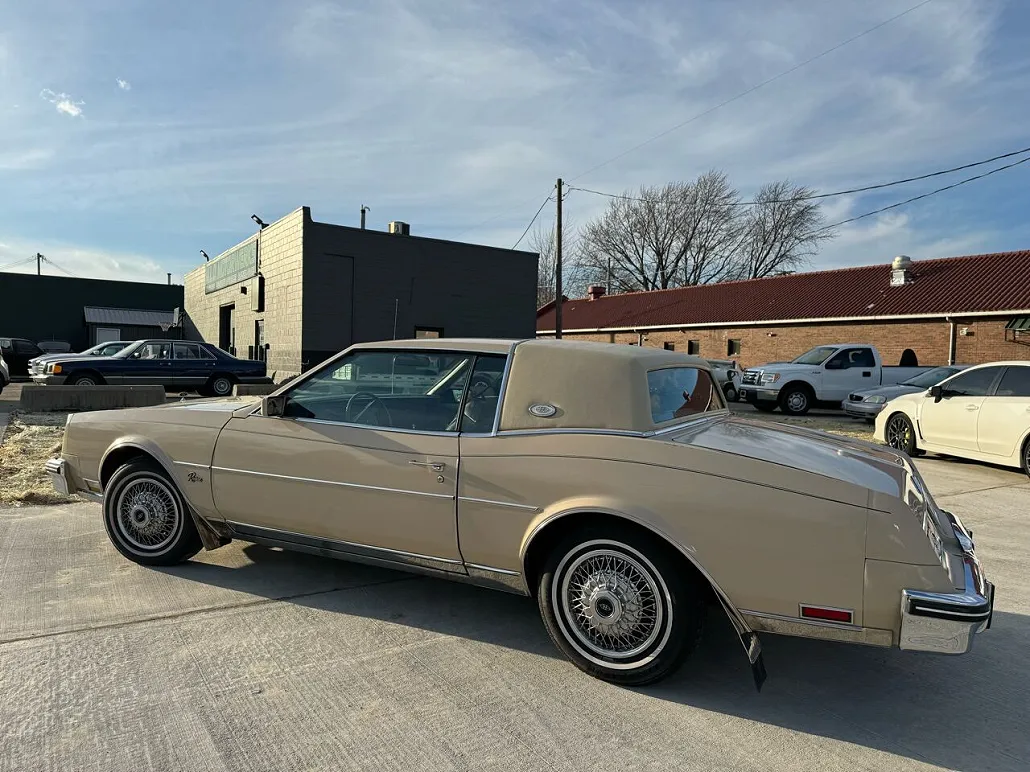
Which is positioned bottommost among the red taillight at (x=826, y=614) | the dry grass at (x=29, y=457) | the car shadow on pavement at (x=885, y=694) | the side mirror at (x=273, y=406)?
the car shadow on pavement at (x=885, y=694)

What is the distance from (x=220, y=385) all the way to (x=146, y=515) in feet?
47.6

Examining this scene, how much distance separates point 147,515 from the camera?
418 cm

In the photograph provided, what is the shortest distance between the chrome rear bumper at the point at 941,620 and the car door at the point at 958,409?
24.7 feet

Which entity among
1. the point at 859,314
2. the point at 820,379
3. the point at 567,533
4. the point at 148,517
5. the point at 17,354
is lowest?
the point at 148,517

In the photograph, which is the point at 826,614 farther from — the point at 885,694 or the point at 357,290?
the point at 357,290

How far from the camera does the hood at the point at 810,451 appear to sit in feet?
8.95

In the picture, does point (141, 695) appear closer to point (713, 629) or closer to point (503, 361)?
point (503, 361)

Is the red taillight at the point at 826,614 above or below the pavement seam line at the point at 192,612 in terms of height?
above

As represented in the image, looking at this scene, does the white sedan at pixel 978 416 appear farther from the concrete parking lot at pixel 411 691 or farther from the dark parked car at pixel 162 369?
the dark parked car at pixel 162 369

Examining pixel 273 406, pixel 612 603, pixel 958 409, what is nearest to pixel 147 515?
pixel 273 406

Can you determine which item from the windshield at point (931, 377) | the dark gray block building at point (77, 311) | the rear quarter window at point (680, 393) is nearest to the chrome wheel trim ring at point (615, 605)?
the rear quarter window at point (680, 393)

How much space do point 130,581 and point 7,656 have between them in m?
0.96

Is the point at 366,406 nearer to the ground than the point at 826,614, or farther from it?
farther from it

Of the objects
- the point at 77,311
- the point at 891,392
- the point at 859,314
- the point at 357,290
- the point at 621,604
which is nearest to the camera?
the point at 621,604
